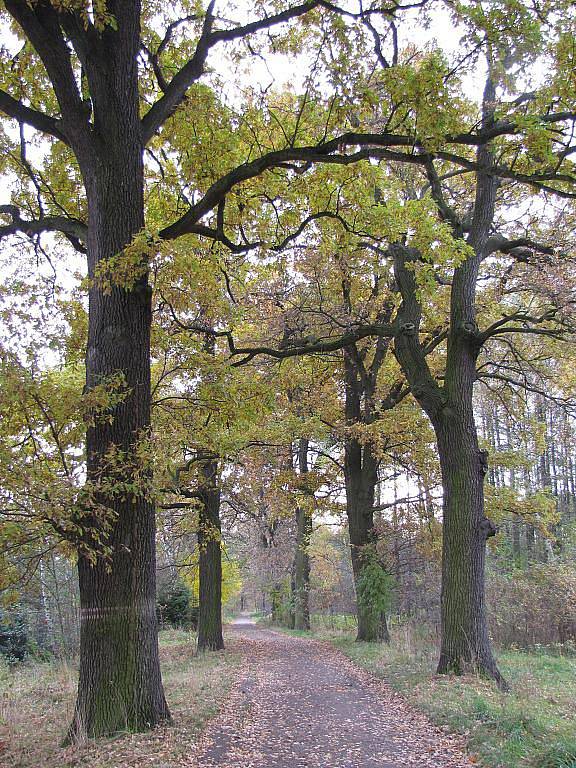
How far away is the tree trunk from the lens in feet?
19.5

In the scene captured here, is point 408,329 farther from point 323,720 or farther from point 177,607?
point 177,607

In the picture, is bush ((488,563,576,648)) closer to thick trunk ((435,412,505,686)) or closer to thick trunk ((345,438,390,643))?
thick trunk ((345,438,390,643))

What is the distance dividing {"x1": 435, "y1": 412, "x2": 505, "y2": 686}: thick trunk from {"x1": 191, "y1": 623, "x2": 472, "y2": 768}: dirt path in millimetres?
1372

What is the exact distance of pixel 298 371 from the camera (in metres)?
14.7

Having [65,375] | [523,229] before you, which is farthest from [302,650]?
[523,229]

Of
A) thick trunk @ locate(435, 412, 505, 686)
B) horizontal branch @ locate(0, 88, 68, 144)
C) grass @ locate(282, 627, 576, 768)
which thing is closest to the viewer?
grass @ locate(282, 627, 576, 768)

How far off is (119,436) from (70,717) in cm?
373

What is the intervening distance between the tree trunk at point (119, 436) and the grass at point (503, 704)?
11.2 ft

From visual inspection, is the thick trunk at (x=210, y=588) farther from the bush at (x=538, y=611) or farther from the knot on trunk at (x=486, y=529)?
the bush at (x=538, y=611)

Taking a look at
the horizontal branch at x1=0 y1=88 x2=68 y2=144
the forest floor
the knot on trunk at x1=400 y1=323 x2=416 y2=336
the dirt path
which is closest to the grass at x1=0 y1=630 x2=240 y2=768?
the forest floor

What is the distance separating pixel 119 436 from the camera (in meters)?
6.45

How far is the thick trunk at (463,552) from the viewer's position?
9156 mm

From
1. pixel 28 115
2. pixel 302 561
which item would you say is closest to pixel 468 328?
Answer: pixel 28 115

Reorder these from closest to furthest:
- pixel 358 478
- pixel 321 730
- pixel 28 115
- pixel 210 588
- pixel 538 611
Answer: pixel 321 730, pixel 28 115, pixel 210 588, pixel 538 611, pixel 358 478
